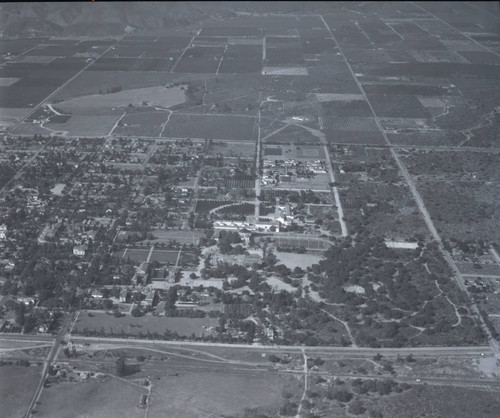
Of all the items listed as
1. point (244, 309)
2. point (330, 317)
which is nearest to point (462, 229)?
point (330, 317)

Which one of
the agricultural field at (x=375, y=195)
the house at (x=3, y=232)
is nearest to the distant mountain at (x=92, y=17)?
the house at (x=3, y=232)

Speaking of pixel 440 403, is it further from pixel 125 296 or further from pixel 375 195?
pixel 375 195

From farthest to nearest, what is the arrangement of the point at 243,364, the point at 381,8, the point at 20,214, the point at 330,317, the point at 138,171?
the point at 381,8 → the point at 138,171 → the point at 20,214 → the point at 330,317 → the point at 243,364

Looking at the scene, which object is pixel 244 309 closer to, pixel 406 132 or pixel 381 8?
pixel 406 132

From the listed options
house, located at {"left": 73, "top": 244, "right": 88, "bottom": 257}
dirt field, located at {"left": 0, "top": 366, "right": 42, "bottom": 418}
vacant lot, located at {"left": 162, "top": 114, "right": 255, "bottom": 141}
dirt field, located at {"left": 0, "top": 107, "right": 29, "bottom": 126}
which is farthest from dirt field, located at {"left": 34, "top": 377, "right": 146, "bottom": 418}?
dirt field, located at {"left": 0, "top": 107, "right": 29, "bottom": 126}

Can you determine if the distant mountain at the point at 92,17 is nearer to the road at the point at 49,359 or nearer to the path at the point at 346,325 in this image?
the road at the point at 49,359

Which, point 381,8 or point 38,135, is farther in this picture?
point 381,8
